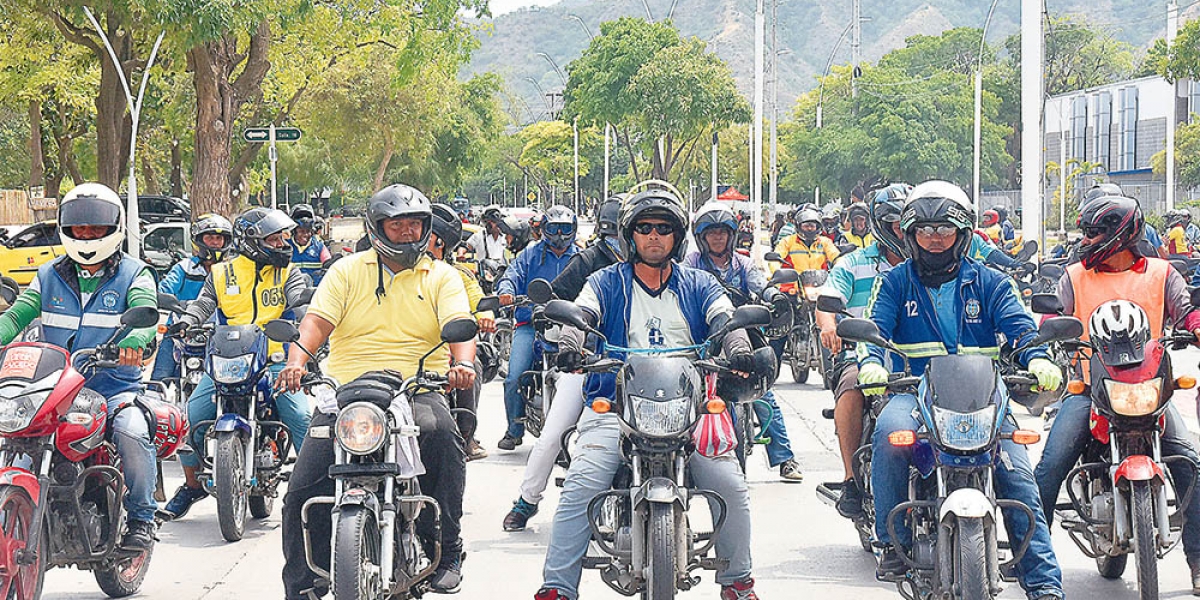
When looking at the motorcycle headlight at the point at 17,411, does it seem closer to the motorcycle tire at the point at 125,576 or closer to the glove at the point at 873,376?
the motorcycle tire at the point at 125,576

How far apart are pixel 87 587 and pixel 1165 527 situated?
490 centimetres

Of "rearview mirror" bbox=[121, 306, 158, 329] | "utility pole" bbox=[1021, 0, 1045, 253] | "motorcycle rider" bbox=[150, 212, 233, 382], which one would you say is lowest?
"rearview mirror" bbox=[121, 306, 158, 329]

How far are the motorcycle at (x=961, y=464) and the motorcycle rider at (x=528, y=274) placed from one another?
17.3 feet

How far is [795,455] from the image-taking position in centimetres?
1174

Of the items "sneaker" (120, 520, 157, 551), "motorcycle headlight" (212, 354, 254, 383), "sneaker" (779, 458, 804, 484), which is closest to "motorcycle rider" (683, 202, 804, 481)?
"sneaker" (779, 458, 804, 484)

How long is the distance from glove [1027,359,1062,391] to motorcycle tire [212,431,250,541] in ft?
14.3

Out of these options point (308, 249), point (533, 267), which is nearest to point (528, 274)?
point (533, 267)

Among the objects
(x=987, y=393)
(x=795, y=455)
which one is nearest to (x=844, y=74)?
(x=795, y=455)

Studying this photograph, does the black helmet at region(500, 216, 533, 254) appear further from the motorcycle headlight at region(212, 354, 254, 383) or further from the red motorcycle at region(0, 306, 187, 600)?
the red motorcycle at region(0, 306, 187, 600)

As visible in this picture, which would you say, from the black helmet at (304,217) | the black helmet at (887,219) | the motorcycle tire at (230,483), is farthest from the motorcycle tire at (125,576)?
the black helmet at (304,217)

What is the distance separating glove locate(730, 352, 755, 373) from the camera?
19.5ft

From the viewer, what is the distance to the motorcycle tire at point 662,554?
548 cm

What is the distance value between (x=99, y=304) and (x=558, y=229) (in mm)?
4533

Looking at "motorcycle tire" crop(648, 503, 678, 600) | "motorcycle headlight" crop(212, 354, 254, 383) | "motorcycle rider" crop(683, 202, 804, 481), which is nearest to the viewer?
"motorcycle tire" crop(648, 503, 678, 600)
